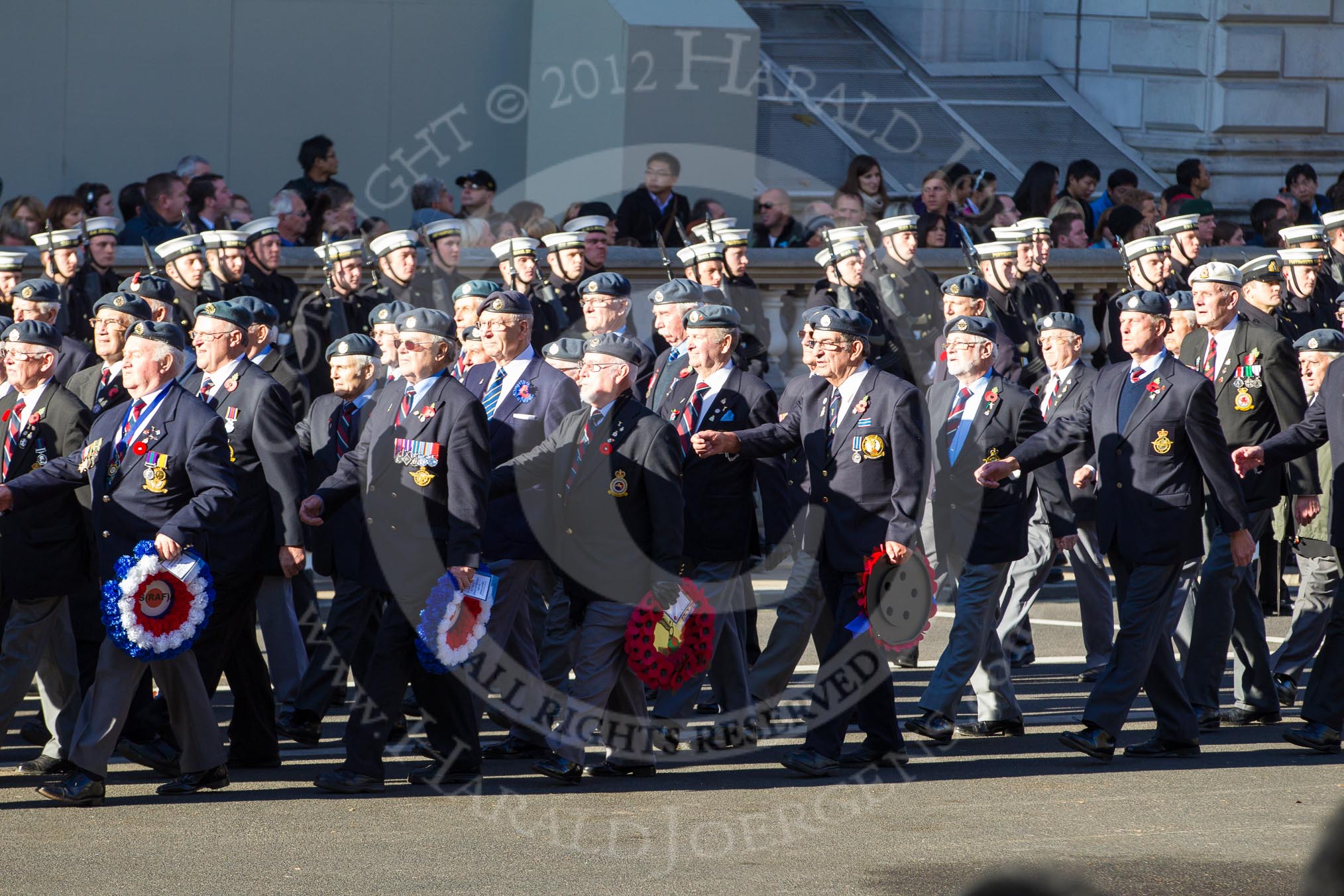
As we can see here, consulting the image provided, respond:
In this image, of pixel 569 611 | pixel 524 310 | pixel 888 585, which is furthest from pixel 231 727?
pixel 888 585

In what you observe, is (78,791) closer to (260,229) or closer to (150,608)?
(150,608)

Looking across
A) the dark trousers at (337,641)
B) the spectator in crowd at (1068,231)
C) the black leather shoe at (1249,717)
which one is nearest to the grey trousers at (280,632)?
the dark trousers at (337,641)

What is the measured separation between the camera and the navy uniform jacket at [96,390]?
9258 mm

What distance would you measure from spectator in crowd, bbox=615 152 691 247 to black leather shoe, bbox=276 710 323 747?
6506 millimetres

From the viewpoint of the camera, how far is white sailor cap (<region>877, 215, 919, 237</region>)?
13.4m

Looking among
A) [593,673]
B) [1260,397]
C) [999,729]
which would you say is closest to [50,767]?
[593,673]

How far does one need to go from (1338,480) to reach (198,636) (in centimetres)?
489

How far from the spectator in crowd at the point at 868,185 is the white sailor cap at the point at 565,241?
2953 mm

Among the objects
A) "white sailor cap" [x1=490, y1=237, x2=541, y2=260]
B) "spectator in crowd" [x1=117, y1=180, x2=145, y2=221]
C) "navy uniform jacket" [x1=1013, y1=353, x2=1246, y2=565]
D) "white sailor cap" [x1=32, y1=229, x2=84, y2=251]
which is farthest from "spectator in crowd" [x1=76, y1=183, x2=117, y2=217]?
"navy uniform jacket" [x1=1013, y1=353, x2=1246, y2=565]

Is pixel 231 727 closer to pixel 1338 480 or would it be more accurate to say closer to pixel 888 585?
pixel 888 585

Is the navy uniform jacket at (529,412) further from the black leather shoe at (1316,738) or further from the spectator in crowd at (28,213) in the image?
the spectator in crowd at (28,213)

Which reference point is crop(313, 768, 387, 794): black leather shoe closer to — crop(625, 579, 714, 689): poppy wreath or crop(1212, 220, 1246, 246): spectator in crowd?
crop(625, 579, 714, 689): poppy wreath

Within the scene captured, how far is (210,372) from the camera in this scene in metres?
8.50

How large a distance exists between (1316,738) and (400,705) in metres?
3.82
